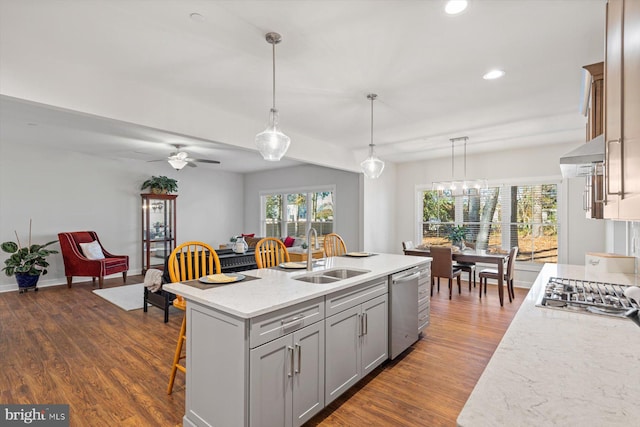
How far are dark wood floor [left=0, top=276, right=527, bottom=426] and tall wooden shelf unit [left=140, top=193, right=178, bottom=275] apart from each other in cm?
275

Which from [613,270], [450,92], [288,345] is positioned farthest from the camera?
[450,92]

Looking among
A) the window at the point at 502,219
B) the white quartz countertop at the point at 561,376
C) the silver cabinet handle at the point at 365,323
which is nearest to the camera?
the white quartz countertop at the point at 561,376

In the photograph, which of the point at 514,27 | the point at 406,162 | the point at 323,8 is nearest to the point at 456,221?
the point at 406,162

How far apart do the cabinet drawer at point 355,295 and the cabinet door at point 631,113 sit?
5.44 feet

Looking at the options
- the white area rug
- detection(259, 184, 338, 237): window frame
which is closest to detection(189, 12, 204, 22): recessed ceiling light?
the white area rug

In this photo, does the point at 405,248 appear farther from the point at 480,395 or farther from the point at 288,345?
the point at 480,395

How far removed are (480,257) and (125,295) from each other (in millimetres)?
5836

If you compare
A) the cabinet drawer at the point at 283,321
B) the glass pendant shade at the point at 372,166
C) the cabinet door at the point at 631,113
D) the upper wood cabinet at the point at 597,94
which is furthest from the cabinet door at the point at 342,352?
the upper wood cabinet at the point at 597,94

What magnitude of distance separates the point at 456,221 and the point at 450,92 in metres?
3.95

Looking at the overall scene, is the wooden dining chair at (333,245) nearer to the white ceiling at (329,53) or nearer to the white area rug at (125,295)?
the white ceiling at (329,53)

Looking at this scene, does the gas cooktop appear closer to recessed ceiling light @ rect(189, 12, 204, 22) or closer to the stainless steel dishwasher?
the stainless steel dishwasher

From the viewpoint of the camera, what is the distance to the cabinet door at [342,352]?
7.22 feet

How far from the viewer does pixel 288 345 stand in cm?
189

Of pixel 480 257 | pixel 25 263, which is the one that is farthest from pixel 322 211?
pixel 25 263
